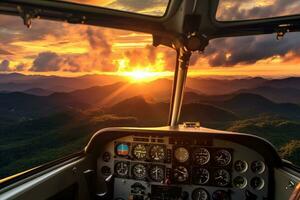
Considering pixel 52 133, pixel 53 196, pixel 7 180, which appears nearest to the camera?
pixel 7 180

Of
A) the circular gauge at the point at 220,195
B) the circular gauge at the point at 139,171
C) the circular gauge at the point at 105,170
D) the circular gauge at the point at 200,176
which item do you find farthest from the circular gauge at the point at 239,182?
the circular gauge at the point at 105,170

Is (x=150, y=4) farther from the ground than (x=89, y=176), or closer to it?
farther from the ground

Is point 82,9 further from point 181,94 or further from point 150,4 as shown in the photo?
point 181,94

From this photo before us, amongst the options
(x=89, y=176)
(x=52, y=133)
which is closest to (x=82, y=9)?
(x=89, y=176)

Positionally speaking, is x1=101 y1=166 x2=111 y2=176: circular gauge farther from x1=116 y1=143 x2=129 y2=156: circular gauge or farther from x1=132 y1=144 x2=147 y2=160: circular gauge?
x1=132 y1=144 x2=147 y2=160: circular gauge

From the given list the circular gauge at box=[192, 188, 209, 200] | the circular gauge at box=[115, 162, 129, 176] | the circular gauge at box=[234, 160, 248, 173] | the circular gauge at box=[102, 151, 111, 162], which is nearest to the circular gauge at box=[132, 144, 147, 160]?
the circular gauge at box=[115, 162, 129, 176]

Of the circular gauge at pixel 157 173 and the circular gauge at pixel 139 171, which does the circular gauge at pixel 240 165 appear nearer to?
the circular gauge at pixel 157 173

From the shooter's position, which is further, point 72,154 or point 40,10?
point 72,154
